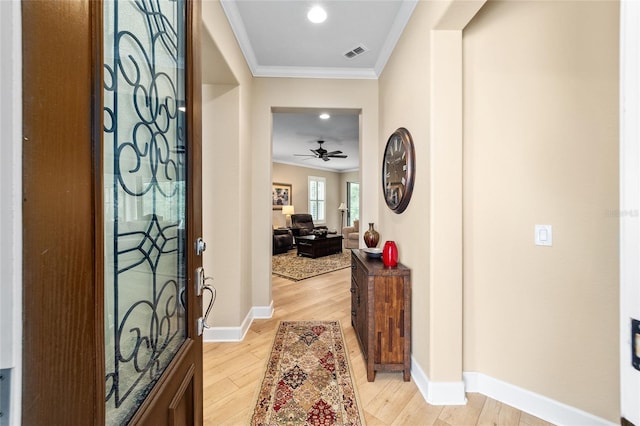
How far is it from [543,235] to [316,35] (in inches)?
92.1

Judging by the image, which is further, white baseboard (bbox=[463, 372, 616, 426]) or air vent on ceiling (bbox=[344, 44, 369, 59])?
air vent on ceiling (bbox=[344, 44, 369, 59])

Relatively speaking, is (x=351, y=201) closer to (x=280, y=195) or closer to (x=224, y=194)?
(x=280, y=195)

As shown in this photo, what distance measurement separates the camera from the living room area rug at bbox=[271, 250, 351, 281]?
15.1ft

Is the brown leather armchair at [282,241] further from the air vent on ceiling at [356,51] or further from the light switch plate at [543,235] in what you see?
the light switch plate at [543,235]

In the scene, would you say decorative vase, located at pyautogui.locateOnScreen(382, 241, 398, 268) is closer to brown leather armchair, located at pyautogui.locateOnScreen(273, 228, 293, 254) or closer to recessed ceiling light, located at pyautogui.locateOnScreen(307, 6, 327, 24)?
recessed ceiling light, located at pyautogui.locateOnScreen(307, 6, 327, 24)

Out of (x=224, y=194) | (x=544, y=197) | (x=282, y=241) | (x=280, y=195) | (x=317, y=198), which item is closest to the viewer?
(x=544, y=197)

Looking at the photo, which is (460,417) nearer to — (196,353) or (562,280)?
(562,280)

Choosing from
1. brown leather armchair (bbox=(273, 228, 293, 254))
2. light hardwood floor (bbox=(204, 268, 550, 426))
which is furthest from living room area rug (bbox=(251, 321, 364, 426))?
brown leather armchair (bbox=(273, 228, 293, 254))

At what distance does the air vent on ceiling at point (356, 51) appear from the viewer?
7.89 feet

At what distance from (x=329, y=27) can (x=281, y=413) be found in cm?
291

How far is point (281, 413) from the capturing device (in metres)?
1.50

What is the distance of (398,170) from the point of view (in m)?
2.11

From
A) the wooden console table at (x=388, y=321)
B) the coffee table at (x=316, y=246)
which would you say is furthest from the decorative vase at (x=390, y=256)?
the coffee table at (x=316, y=246)

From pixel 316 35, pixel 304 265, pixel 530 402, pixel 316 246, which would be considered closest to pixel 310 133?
pixel 316 246
